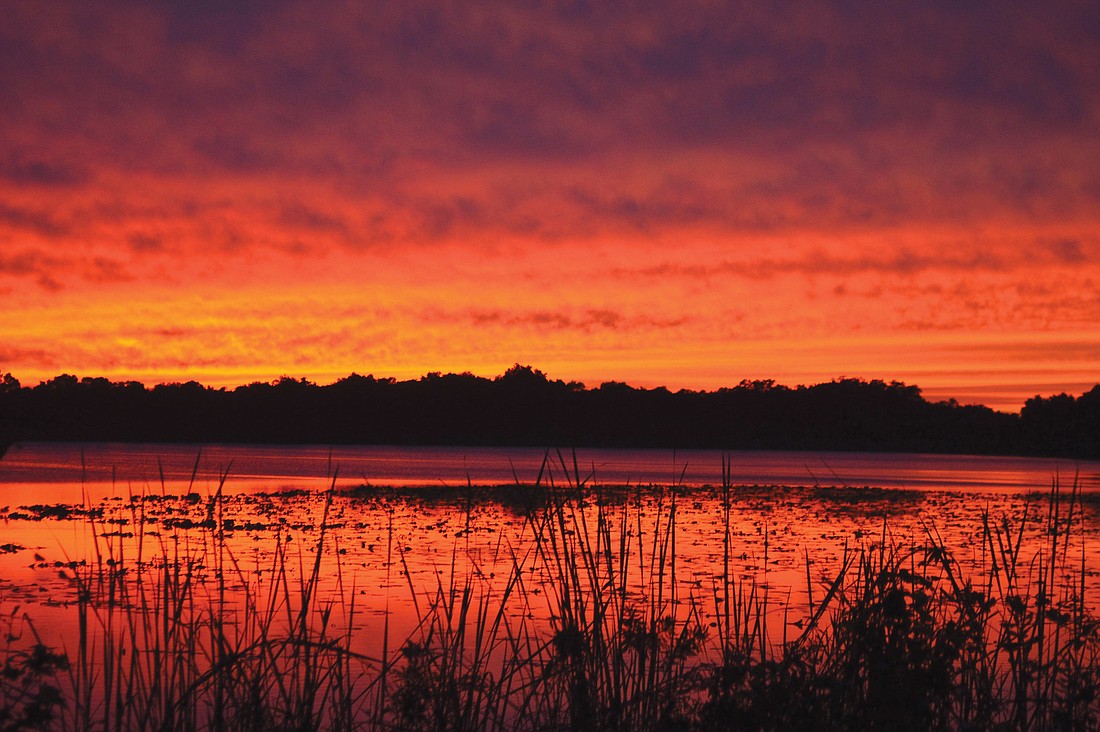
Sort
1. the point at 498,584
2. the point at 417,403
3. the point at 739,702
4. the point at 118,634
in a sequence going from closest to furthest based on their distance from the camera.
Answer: the point at 739,702, the point at 118,634, the point at 498,584, the point at 417,403

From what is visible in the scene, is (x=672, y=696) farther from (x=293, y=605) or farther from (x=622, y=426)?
(x=622, y=426)

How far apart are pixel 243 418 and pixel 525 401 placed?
3139 cm

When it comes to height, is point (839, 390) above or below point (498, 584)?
above

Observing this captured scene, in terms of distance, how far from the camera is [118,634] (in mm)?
9688

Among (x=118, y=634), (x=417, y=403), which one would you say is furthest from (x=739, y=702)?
(x=417, y=403)

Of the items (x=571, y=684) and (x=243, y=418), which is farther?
(x=243, y=418)

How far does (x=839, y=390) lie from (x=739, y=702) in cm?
12490

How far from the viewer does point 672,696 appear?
20.6ft

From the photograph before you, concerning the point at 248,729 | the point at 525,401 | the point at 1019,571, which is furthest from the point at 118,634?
the point at 525,401

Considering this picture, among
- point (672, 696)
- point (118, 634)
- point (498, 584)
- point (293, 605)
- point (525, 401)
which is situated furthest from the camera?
point (525, 401)

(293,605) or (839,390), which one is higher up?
(839,390)

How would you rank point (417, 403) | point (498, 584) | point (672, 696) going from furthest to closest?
1. point (417, 403)
2. point (498, 584)
3. point (672, 696)

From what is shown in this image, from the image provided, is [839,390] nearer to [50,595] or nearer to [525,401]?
[525,401]

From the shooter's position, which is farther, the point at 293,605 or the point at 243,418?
the point at 243,418
